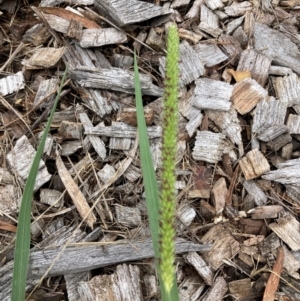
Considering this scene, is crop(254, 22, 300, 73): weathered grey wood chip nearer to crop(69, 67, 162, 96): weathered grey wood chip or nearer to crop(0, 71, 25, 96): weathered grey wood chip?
crop(69, 67, 162, 96): weathered grey wood chip

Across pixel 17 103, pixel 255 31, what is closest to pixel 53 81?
pixel 17 103

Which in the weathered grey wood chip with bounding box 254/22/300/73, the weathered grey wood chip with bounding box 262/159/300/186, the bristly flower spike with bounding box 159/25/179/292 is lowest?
the weathered grey wood chip with bounding box 262/159/300/186

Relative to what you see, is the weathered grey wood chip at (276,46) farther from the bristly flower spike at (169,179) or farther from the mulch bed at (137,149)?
the bristly flower spike at (169,179)

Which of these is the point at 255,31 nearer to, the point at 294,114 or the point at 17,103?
the point at 294,114

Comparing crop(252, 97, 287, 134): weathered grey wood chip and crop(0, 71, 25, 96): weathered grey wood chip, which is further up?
crop(0, 71, 25, 96): weathered grey wood chip

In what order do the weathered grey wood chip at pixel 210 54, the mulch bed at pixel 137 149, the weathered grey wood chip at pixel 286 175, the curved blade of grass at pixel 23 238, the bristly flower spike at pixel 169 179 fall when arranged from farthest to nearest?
the weathered grey wood chip at pixel 210 54 → the weathered grey wood chip at pixel 286 175 → the mulch bed at pixel 137 149 → the curved blade of grass at pixel 23 238 → the bristly flower spike at pixel 169 179

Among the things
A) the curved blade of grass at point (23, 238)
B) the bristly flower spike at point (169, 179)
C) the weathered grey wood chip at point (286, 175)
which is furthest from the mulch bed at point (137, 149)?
the bristly flower spike at point (169, 179)

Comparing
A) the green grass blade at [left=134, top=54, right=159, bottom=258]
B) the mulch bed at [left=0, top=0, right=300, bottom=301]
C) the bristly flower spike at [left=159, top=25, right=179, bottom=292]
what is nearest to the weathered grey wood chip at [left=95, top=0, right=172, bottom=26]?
the mulch bed at [left=0, top=0, right=300, bottom=301]

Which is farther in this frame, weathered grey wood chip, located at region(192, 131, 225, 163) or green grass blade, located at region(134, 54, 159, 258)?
weathered grey wood chip, located at region(192, 131, 225, 163)

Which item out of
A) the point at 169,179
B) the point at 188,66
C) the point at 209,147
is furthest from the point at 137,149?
the point at 169,179
